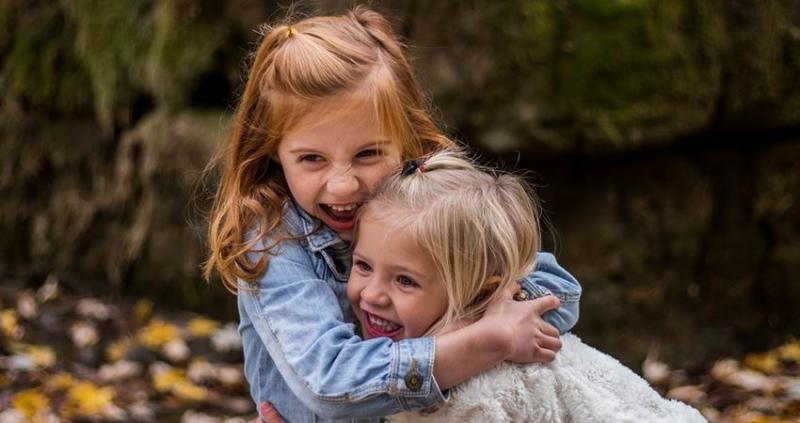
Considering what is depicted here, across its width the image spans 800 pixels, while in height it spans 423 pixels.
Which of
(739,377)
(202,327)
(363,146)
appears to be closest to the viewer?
(363,146)

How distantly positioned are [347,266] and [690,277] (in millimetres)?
2654

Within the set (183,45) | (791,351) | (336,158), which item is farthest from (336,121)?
(791,351)

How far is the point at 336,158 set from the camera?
229 cm

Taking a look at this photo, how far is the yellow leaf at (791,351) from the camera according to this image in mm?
4648

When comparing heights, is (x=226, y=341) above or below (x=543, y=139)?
below

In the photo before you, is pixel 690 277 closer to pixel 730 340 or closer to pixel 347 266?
pixel 730 340

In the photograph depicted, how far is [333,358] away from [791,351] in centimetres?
315

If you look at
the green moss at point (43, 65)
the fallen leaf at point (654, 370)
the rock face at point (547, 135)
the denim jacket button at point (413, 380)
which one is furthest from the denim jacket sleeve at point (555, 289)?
the green moss at point (43, 65)

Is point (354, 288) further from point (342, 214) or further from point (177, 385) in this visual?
point (177, 385)

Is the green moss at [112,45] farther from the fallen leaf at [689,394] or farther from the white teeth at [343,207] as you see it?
the white teeth at [343,207]

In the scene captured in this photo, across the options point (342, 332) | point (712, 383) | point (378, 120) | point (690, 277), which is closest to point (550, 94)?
point (690, 277)

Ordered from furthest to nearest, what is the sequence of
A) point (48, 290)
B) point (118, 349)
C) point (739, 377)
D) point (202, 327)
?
1. point (48, 290)
2. point (202, 327)
3. point (118, 349)
4. point (739, 377)

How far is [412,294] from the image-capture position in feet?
7.20

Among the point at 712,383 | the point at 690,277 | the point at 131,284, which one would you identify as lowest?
the point at 131,284
